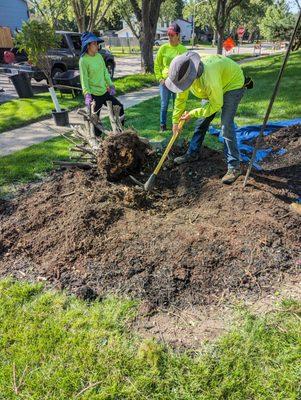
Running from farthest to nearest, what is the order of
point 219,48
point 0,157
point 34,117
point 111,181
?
point 219,48 < point 34,117 < point 0,157 < point 111,181

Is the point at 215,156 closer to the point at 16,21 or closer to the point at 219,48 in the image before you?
the point at 219,48

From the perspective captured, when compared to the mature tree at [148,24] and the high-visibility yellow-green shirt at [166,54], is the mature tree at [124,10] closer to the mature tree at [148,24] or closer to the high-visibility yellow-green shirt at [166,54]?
the mature tree at [148,24]

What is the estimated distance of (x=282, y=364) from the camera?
2.21 m

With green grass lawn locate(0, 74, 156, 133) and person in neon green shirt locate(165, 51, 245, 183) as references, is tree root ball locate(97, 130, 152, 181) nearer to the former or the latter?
person in neon green shirt locate(165, 51, 245, 183)

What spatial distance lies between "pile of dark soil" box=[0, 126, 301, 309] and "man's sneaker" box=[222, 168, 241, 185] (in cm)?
8

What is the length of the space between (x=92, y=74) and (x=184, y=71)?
281cm

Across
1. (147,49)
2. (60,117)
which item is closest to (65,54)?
A: (147,49)

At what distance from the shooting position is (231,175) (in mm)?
4062

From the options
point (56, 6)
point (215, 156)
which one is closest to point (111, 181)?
point (215, 156)

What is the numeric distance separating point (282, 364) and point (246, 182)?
2129mm

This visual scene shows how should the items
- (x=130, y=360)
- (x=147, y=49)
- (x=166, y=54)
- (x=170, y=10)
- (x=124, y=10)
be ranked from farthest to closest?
(x=170, y=10), (x=124, y=10), (x=147, y=49), (x=166, y=54), (x=130, y=360)

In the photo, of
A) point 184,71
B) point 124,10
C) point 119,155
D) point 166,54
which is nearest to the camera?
point 184,71

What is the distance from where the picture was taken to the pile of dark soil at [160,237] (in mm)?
2893

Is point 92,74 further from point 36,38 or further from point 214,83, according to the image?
point 36,38
